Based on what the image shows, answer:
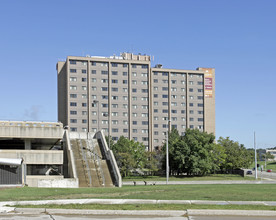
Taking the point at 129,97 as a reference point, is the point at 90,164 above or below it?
below

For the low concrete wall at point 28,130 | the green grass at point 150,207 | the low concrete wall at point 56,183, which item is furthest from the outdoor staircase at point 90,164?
the green grass at point 150,207

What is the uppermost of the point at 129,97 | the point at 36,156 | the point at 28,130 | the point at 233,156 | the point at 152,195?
the point at 129,97

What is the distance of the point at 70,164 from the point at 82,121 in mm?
93885

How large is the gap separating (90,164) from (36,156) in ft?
19.8

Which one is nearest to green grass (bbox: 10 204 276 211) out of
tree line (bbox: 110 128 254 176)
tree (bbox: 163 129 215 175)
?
tree line (bbox: 110 128 254 176)

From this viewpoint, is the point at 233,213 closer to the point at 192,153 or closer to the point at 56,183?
the point at 56,183

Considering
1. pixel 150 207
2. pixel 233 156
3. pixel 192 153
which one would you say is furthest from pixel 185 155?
pixel 150 207

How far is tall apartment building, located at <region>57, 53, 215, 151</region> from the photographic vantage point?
440 ft

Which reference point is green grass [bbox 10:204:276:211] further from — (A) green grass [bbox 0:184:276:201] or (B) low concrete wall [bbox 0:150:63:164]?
(B) low concrete wall [bbox 0:150:63:164]

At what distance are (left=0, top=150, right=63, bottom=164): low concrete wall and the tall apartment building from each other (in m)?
88.5

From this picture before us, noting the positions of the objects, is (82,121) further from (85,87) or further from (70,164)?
(70,164)

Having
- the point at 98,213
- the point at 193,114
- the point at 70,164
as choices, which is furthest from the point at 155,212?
the point at 193,114

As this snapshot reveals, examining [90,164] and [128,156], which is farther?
[128,156]

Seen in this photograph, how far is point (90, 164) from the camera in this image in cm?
4216
